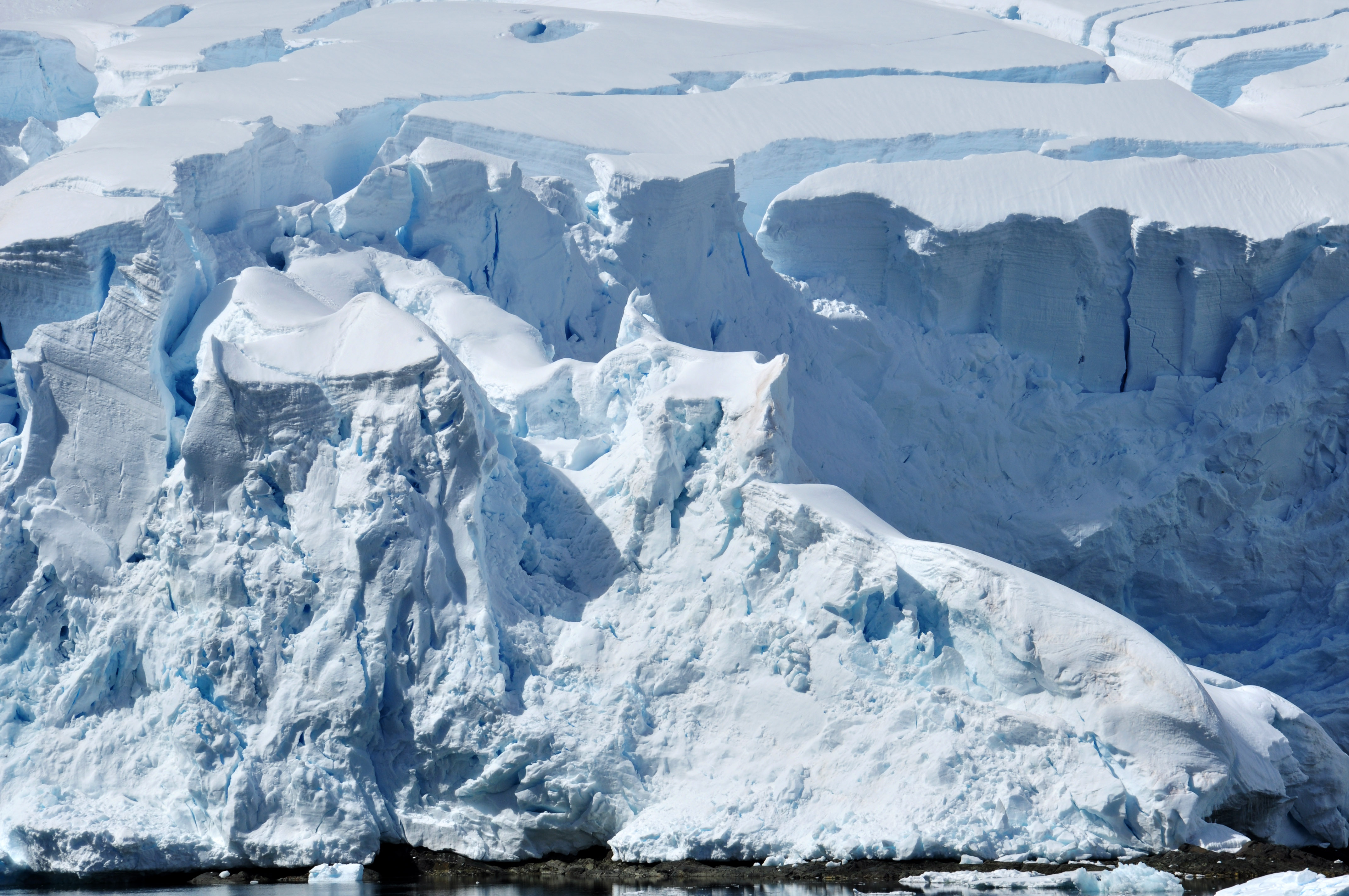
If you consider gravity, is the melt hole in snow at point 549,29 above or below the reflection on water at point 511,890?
above

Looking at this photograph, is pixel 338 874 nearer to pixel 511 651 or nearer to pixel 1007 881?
pixel 511 651

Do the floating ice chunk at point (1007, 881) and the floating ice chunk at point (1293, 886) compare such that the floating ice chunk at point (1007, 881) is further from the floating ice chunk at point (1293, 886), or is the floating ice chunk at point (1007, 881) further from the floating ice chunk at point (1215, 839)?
the floating ice chunk at point (1215, 839)

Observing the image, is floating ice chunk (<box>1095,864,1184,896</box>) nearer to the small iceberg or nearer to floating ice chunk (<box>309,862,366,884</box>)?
the small iceberg

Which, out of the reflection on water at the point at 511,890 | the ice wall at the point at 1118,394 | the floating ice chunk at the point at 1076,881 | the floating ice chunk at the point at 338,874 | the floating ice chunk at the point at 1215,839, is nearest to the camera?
the reflection on water at the point at 511,890

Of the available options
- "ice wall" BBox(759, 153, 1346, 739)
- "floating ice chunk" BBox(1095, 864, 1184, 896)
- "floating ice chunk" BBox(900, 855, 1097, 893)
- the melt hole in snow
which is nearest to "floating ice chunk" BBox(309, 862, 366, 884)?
"floating ice chunk" BBox(900, 855, 1097, 893)

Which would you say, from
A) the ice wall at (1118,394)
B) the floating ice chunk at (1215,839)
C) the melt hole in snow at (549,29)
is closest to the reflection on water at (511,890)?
the floating ice chunk at (1215,839)

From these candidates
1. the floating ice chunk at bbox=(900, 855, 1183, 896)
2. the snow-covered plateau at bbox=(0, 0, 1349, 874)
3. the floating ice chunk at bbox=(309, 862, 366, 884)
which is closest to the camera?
the floating ice chunk at bbox=(900, 855, 1183, 896)

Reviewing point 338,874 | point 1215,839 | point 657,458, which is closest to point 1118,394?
point 657,458

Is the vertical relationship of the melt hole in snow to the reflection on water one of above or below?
above

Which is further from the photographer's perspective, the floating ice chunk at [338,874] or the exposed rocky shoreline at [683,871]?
the floating ice chunk at [338,874]
